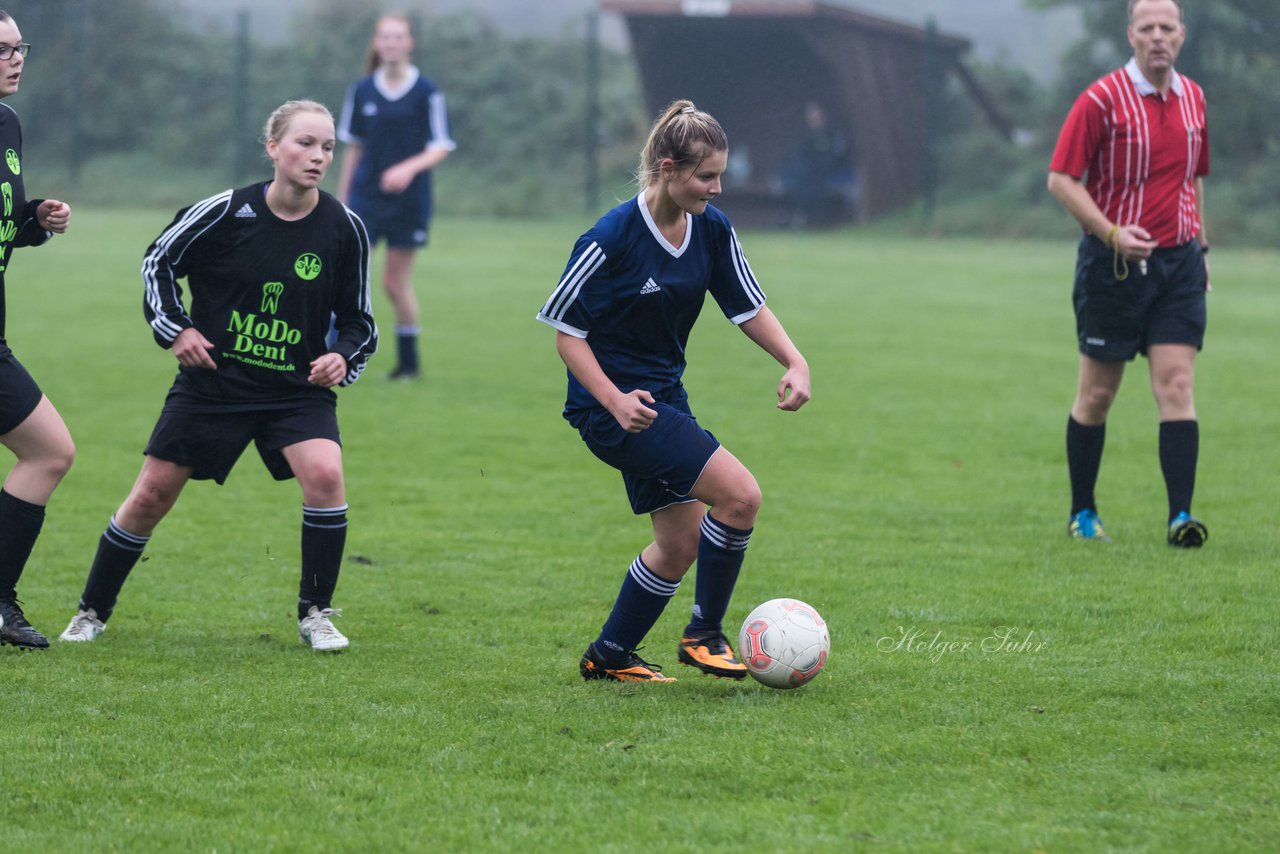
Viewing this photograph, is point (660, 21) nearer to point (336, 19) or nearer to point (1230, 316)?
point (336, 19)

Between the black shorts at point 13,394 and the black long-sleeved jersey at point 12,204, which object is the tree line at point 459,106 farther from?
the black shorts at point 13,394

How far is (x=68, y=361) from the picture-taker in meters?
11.4

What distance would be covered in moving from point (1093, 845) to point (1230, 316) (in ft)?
41.2

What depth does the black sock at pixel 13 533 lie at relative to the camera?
496 cm

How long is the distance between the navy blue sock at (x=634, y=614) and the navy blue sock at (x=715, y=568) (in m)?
0.10

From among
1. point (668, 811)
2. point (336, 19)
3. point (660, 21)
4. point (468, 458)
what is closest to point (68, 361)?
point (468, 458)

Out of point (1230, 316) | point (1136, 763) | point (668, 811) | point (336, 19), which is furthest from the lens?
point (336, 19)

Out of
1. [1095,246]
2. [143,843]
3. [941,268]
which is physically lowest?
[941,268]

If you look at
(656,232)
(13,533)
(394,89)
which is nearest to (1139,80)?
(656,232)

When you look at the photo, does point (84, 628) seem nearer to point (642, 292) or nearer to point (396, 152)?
point (642, 292)

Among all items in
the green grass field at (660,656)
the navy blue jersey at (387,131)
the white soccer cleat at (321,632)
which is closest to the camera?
the green grass field at (660,656)

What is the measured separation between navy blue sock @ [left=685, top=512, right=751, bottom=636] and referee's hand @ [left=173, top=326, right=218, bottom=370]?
1550 millimetres

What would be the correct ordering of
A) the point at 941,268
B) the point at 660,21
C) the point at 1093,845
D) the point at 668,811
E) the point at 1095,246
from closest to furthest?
the point at 1093,845 < the point at 668,811 < the point at 1095,246 < the point at 941,268 < the point at 660,21

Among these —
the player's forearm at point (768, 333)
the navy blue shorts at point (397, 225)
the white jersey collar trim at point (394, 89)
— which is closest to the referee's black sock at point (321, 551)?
the player's forearm at point (768, 333)
